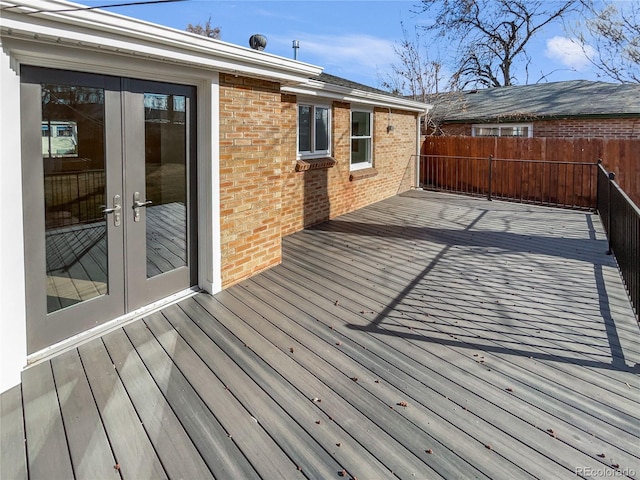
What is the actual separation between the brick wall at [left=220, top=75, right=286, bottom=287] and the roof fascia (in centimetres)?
107

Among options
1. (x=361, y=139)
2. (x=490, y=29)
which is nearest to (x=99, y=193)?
(x=361, y=139)

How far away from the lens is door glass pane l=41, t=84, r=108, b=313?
3.21 m

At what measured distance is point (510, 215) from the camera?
9.40 m

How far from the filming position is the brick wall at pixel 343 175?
7379 mm

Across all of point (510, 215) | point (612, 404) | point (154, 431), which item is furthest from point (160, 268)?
point (510, 215)

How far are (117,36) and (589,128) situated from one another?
13.5 m

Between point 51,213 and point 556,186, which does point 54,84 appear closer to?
point 51,213

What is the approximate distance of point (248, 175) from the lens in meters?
4.99

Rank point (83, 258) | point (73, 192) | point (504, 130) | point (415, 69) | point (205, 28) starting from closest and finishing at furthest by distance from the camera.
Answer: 1. point (73, 192)
2. point (83, 258)
3. point (504, 130)
4. point (415, 69)
5. point (205, 28)

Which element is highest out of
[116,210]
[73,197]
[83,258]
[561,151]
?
[561,151]

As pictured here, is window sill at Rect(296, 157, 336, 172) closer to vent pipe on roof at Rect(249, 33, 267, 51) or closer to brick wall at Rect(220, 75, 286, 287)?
brick wall at Rect(220, 75, 286, 287)

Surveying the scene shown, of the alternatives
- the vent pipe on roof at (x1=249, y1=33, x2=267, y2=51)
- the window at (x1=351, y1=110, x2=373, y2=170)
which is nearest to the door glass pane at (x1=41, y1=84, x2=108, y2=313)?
the vent pipe on roof at (x1=249, y1=33, x2=267, y2=51)

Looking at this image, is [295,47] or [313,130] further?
[295,47]

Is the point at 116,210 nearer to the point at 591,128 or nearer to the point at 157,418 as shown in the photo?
the point at 157,418
